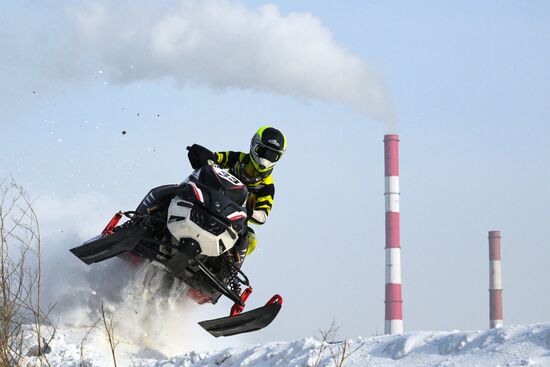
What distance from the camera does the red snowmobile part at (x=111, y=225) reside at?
11.0 meters

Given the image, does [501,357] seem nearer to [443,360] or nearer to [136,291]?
[443,360]

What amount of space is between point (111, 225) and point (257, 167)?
5.90 feet

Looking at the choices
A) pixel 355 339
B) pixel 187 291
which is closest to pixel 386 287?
pixel 187 291

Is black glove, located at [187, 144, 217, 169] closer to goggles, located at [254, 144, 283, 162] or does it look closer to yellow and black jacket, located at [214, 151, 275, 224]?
yellow and black jacket, located at [214, 151, 275, 224]

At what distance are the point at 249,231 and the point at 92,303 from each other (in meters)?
2.02

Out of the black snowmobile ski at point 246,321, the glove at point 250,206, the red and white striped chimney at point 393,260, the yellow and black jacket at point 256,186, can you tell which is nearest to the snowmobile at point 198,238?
the black snowmobile ski at point 246,321

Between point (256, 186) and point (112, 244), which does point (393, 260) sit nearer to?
point (256, 186)

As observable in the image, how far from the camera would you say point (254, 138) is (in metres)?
11.8

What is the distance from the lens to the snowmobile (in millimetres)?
10500

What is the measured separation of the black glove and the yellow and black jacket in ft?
0.86

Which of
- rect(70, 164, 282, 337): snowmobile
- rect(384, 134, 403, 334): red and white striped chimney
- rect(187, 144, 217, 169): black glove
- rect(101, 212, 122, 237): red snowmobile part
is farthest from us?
rect(384, 134, 403, 334): red and white striped chimney

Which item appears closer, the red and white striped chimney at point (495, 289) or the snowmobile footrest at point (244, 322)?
the snowmobile footrest at point (244, 322)

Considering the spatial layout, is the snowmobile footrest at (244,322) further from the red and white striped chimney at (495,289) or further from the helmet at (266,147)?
the red and white striped chimney at (495,289)

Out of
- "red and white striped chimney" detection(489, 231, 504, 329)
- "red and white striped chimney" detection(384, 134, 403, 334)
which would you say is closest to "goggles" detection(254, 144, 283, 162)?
"red and white striped chimney" detection(384, 134, 403, 334)
